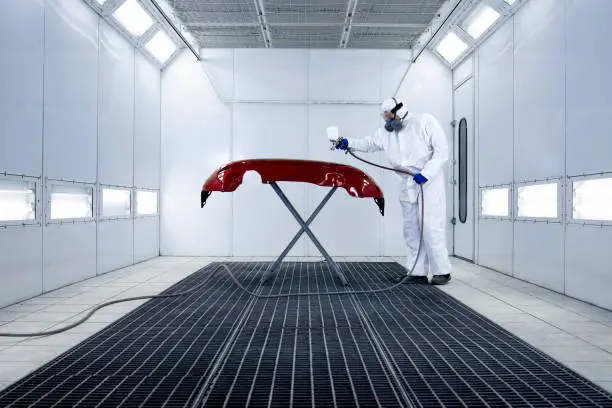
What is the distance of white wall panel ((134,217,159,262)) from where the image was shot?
5.93 metres

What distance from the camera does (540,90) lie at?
14.1 feet

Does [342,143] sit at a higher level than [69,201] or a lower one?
higher

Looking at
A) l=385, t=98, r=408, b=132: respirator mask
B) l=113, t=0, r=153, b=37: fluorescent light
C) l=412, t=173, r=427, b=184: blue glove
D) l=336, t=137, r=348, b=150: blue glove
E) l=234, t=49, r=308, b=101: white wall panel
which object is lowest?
l=412, t=173, r=427, b=184: blue glove

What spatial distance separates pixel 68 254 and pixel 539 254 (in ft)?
14.1

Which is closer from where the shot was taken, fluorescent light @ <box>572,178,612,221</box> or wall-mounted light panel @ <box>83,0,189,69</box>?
fluorescent light @ <box>572,178,612,221</box>

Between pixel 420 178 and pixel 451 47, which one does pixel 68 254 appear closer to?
pixel 420 178

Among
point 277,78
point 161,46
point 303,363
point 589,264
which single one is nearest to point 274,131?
point 277,78

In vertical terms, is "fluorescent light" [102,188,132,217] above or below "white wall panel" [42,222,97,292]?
above

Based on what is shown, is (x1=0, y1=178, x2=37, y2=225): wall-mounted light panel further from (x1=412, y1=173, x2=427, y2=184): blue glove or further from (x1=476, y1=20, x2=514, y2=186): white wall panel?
(x1=476, y1=20, x2=514, y2=186): white wall panel

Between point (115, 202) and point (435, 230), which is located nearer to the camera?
point (435, 230)

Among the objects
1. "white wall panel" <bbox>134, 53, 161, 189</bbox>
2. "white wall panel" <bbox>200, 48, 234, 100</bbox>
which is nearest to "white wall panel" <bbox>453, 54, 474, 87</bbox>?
"white wall panel" <bbox>200, 48, 234, 100</bbox>

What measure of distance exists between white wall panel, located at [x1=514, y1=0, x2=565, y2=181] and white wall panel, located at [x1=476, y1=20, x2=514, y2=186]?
0.17m

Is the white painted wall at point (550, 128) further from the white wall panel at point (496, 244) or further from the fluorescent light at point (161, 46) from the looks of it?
the fluorescent light at point (161, 46)

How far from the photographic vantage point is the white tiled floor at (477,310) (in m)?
2.26
